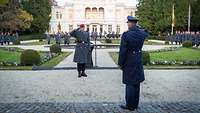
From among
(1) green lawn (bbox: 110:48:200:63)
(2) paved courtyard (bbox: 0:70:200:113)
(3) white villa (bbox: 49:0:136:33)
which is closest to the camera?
(2) paved courtyard (bbox: 0:70:200:113)

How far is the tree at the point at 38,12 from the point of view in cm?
7088

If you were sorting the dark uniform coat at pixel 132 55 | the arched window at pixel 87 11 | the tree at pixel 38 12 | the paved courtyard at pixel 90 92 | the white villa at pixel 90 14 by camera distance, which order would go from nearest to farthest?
the dark uniform coat at pixel 132 55 < the paved courtyard at pixel 90 92 < the tree at pixel 38 12 < the white villa at pixel 90 14 < the arched window at pixel 87 11

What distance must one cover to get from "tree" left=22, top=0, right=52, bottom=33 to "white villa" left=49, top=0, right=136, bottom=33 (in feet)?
147

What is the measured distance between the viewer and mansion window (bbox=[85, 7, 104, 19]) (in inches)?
4715

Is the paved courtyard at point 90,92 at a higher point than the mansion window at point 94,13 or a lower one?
lower

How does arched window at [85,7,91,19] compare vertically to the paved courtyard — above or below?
above

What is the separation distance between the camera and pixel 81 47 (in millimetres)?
14945

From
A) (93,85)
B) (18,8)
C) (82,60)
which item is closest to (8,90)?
(93,85)

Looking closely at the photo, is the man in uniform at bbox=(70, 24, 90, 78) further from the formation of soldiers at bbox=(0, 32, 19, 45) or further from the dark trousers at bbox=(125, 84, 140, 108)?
the formation of soldiers at bbox=(0, 32, 19, 45)

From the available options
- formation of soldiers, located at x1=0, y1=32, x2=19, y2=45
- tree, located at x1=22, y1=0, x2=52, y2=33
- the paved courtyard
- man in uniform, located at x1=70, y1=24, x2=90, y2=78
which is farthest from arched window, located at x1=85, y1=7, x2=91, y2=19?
man in uniform, located at x1=70, y1=24, x2=90, y2=78

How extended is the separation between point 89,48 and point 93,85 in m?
2.48

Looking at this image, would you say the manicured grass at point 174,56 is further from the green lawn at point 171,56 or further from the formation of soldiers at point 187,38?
the formation of soldiers at point 187,38

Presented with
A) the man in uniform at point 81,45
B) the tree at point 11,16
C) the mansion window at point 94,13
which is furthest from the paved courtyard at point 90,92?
the mansion window at point 94,13

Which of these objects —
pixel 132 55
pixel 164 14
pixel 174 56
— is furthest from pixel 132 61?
pixel 164 14
